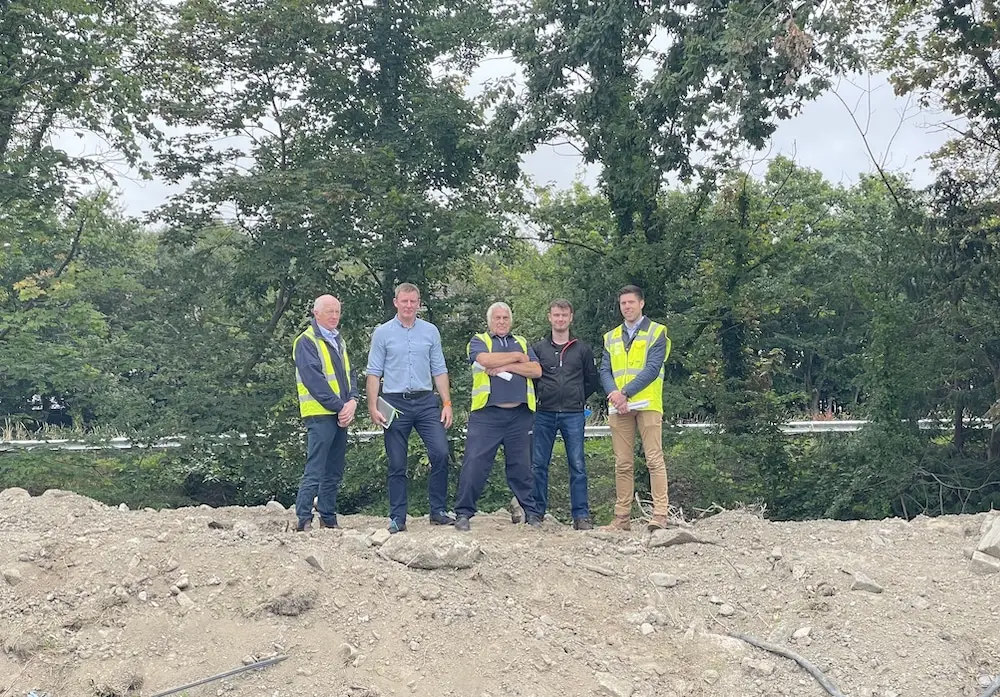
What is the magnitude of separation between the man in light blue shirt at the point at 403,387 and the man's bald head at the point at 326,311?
1.19 feet


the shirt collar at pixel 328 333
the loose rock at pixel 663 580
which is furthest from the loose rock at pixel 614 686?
the shirt collar at pixel 328 333

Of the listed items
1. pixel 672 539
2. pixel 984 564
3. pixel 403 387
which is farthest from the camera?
pixel 403 387

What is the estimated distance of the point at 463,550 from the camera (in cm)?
540

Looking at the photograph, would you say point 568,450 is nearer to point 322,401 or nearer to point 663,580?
point 663,580

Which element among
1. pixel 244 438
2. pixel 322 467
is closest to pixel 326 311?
pixel 322 467

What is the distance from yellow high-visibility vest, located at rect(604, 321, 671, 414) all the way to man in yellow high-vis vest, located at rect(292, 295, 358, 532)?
6.40 ft

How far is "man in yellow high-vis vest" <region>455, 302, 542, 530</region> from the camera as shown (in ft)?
21.3

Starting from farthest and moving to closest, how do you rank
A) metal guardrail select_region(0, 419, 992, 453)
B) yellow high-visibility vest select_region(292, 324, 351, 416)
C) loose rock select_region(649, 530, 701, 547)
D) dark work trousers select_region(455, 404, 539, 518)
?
metal guardrail select_region(0, 419, 992, 453), dark work trousers select_region(455, 404, 539, 518), yellow high-visibility vest select_region(292, 324, 351, 416), loose rock select_region(649, 530, 701, 547)

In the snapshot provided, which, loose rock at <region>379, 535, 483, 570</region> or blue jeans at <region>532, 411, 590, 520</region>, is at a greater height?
blue jeans at <region>532, 411, 590, 520</region>

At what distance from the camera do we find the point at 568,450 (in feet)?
22.1

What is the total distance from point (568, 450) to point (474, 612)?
2.07 metres

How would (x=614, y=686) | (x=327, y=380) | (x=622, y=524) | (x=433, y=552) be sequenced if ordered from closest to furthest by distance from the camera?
(x=614, y=686) < (x=433, y=552) < (x=327, y=380) < (x=622, y=524)

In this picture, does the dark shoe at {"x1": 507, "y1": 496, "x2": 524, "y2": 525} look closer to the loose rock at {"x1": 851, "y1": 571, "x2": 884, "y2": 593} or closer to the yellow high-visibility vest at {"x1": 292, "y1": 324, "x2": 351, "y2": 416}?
the yellow high-visibility vest at {"x1": 292, "y1": 324, "x2": 351, "y2": 416}

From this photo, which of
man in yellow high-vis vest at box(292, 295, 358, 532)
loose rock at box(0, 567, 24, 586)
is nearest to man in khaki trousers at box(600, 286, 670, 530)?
man in yellow high-vis vest at box(292, 295, 358, 532)
